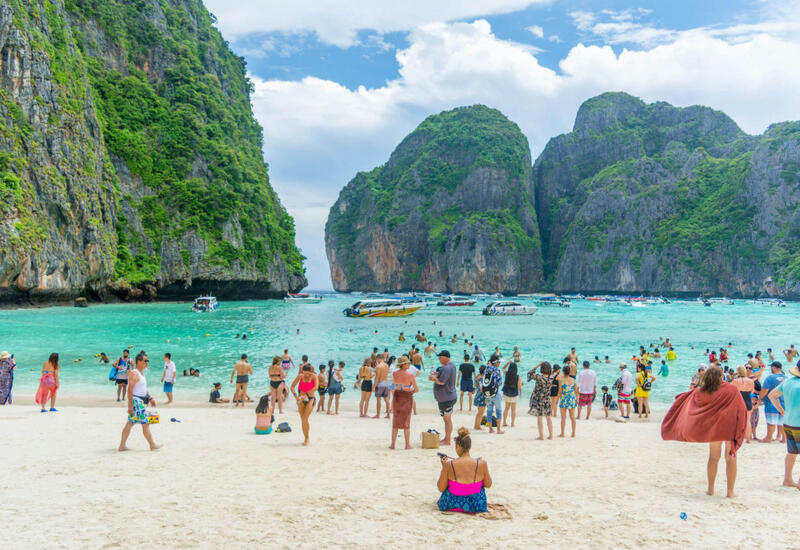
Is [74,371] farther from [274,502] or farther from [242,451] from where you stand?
[274,502]

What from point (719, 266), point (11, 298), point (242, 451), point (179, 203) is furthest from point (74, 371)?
point (719, 266)

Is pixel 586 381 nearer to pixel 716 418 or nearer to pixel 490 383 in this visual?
pixel 490 383

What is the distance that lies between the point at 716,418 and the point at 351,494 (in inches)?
189

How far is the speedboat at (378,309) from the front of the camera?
61938mm

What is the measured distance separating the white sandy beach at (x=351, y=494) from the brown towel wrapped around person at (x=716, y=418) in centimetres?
93

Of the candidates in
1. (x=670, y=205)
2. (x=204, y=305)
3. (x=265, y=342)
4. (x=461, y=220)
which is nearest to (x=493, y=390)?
(x=265, y=342)

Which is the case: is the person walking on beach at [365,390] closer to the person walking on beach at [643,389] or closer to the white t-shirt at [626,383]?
the white t-shirt at [626,383]

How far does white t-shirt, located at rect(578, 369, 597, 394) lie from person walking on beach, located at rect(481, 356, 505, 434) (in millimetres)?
3969

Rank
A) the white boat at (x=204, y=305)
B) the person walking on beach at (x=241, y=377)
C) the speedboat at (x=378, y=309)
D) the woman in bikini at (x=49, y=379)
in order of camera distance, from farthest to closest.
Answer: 1. the speedboat at (x=378, y=309)
2. the white boat at (x=204, y=305)
3. the person walking on beach at (x=241, y=377)
4. the woman in bikini at (x=49, y=379)

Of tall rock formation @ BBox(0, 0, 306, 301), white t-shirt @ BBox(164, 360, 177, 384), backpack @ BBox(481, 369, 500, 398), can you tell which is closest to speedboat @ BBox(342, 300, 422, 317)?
tall rock formation @ BBox(0, 0, 306, 301)

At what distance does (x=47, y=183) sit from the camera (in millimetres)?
45938

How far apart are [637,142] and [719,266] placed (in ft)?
209

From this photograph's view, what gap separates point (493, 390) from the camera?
11.4 meters

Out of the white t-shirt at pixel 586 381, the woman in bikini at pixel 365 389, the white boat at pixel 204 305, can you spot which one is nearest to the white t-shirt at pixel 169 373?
the woman in bikini at pixel 365 389
